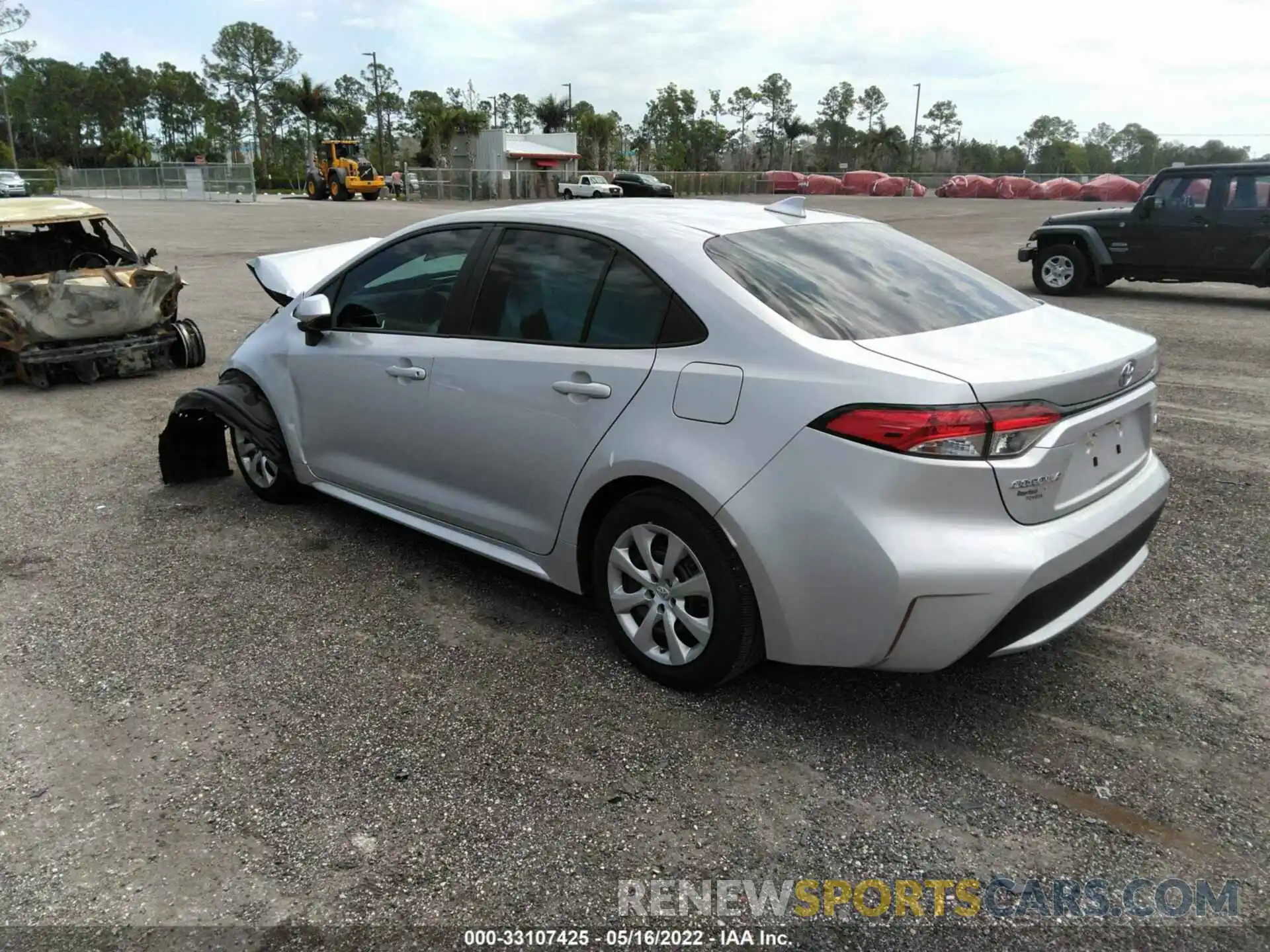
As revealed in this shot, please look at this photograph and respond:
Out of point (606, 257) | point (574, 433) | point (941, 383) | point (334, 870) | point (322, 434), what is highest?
point (606, 257)

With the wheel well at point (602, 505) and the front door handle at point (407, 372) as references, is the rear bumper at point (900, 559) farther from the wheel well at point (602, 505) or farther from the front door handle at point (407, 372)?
the front door handle at point (407, 372)

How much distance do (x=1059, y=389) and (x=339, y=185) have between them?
5008cm

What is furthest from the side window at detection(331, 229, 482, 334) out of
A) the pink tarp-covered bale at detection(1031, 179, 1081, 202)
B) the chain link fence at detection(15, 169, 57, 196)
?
the chain link fence at detection(15, 169, 57, 196)

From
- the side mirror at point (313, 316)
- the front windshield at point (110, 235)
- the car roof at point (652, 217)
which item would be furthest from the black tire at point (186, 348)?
the car roof at point (652, 217)

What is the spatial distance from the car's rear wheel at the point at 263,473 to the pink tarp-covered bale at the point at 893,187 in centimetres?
5284

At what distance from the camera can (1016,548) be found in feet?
Answer: 8.89

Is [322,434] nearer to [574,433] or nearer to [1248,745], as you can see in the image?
[574,433]

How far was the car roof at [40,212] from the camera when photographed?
8.35 meters

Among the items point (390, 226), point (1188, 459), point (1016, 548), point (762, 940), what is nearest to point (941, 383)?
point (1016, 548)

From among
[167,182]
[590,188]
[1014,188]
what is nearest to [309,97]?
[167,182]

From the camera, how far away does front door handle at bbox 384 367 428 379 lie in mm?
4020

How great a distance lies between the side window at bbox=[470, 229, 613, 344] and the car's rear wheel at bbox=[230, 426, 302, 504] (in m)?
1.82

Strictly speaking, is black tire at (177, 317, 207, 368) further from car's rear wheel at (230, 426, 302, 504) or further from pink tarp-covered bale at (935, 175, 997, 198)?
pink tarp-covered bale at (935, 175, 997, 198)

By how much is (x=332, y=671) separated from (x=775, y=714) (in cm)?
163
